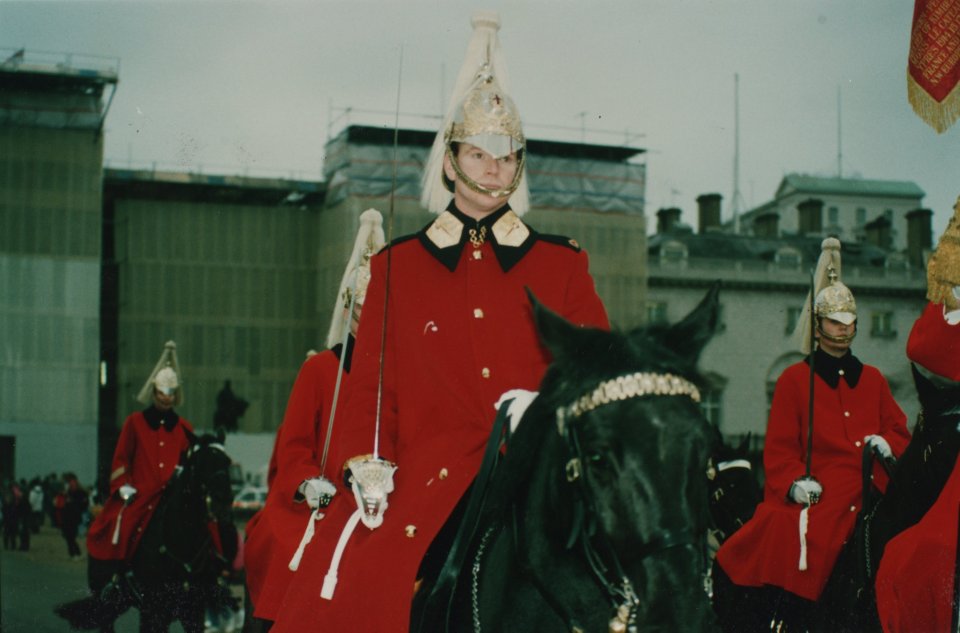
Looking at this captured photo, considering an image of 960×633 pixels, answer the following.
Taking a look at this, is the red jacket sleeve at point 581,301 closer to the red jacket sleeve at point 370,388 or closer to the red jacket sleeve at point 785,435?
the red jacket sleeve at point 370,388

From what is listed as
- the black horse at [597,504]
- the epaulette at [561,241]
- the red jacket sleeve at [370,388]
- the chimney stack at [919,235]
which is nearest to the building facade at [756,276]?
the chimney stack at [919,235]

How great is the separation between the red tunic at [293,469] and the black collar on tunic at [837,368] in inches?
121

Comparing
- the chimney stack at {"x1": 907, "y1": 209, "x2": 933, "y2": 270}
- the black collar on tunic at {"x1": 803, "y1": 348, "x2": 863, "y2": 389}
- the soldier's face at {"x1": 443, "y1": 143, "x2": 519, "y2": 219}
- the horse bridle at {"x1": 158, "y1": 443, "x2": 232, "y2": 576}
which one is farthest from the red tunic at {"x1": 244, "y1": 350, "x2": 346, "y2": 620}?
the chimney stack at {"x1": 907, "y1": 209, "x2": 933, "y2": 270}

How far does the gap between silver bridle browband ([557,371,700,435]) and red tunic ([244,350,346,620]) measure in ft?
12.7

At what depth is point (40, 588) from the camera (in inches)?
883

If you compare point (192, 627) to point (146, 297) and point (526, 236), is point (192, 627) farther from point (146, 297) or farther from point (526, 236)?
point (146, 297)

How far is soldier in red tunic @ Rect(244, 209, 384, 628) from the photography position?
8008 millimetres

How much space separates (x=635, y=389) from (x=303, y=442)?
5.22 m

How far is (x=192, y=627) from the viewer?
1277 cm

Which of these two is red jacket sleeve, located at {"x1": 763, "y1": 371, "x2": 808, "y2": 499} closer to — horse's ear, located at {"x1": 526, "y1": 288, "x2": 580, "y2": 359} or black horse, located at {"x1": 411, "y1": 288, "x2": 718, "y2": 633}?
black horse, located at {"x1": 411, "y1": 288, "x2": 718, "y2": 633}

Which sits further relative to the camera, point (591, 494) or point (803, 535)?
point (803, 535)

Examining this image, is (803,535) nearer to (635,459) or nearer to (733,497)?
(733,497)

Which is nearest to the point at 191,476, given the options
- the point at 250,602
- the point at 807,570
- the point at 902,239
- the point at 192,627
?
the point at 192,627

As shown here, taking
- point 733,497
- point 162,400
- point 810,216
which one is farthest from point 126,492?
point 810,216
